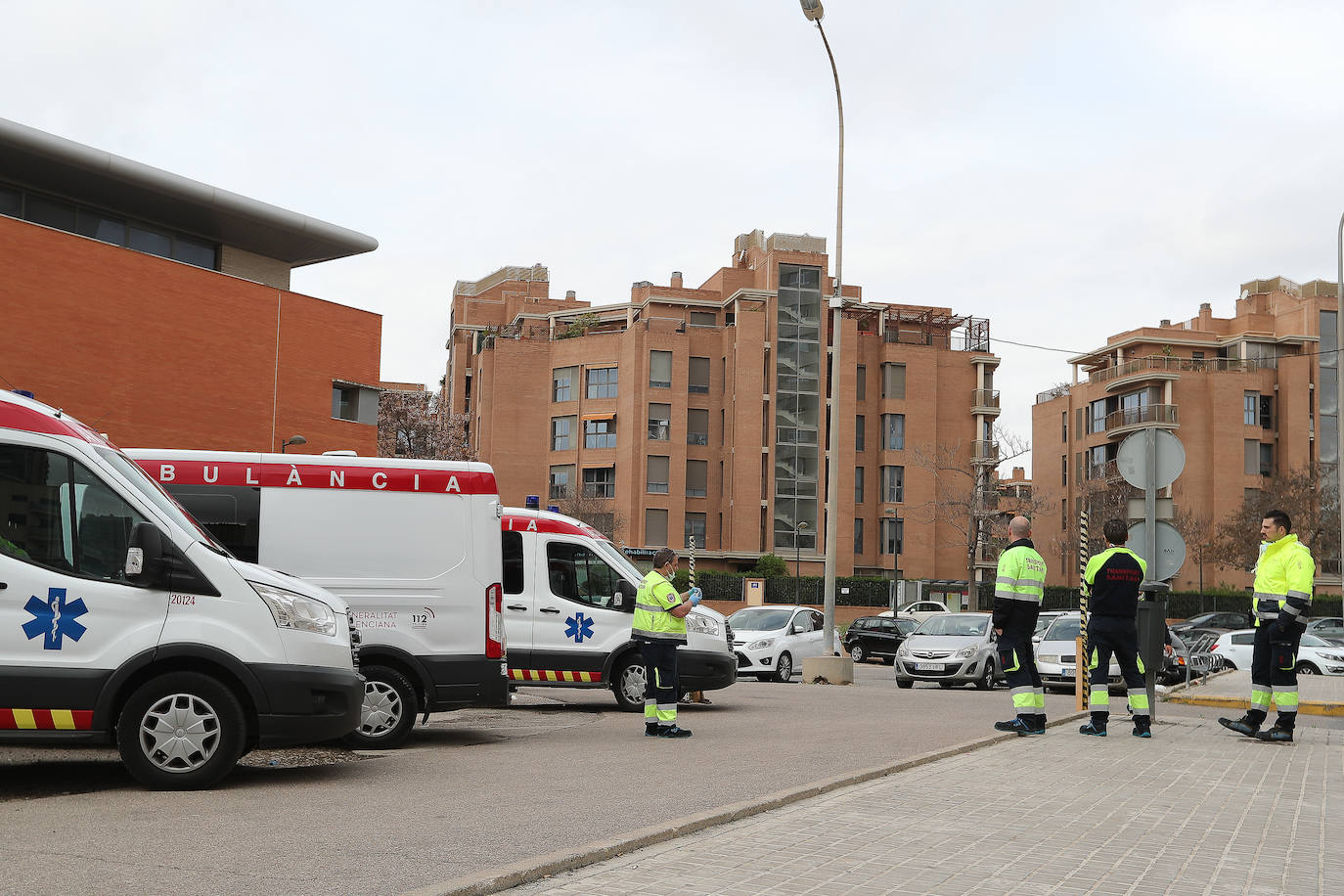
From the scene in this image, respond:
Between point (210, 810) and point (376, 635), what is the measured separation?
367 cm

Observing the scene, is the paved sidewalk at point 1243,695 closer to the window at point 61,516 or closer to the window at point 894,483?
the window at point 61,516

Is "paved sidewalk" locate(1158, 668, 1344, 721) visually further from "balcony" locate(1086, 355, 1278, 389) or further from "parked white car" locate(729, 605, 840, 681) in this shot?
"balcony" locate(1086, 355, 1278, 389)

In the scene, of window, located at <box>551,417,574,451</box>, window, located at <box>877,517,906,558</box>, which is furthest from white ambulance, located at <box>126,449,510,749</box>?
window, located at <box>551,417,574,451</box>

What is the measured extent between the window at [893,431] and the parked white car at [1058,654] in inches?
1808

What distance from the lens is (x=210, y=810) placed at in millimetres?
7500

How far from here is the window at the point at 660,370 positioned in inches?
2689

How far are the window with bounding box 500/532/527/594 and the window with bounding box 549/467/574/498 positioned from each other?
54931mm

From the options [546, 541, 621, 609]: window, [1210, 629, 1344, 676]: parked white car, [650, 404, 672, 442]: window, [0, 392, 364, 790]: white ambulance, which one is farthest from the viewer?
[650, 404, 672, 442]: window

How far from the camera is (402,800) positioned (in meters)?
8.11

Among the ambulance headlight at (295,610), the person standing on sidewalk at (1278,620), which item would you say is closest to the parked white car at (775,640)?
the person standing on sidewalk at (1278,620)

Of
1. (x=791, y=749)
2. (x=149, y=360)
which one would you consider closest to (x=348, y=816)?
(x=791, y=749)

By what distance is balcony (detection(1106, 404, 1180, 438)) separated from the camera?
230 ft

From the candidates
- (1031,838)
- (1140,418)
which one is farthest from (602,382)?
(1031,838)

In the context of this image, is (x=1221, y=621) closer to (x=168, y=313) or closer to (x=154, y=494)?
(x=168, y=313)
